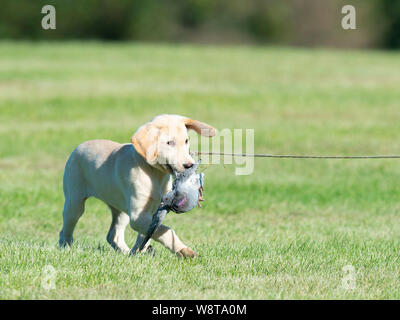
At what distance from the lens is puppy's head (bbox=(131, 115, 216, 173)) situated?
6.23 metres

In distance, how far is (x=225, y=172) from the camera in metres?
14.3

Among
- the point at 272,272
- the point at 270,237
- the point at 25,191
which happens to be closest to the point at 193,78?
the point at 25,191

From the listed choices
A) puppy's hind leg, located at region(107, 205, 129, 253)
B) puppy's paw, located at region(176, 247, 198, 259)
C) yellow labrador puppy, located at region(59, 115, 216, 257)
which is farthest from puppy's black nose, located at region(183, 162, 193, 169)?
puppy's hind leg, located at region(107, 205, 129, 253)

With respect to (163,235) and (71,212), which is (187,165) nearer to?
(163,235)

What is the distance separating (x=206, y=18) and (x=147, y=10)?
13.1 ft

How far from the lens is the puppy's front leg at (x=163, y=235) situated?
6477 millimetres

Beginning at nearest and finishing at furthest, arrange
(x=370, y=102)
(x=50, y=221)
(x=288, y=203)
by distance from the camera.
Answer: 1. (x=50, y=221)
2. (x=288, y=203)
3. (x=370, y=102)

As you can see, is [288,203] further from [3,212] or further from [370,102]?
[370,102]

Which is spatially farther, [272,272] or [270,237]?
[270,237]

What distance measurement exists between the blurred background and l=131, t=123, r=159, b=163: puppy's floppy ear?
Answer: 127 feet

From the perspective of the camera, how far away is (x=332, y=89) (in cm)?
2311

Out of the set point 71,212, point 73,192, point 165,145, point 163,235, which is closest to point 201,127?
point 165,145

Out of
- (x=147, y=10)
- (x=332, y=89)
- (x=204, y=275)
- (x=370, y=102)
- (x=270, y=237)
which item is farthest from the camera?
(x=147, y=10)

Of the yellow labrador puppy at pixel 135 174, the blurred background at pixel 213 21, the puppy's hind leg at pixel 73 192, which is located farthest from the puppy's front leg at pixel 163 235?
the blurred background at pixel 213 21
